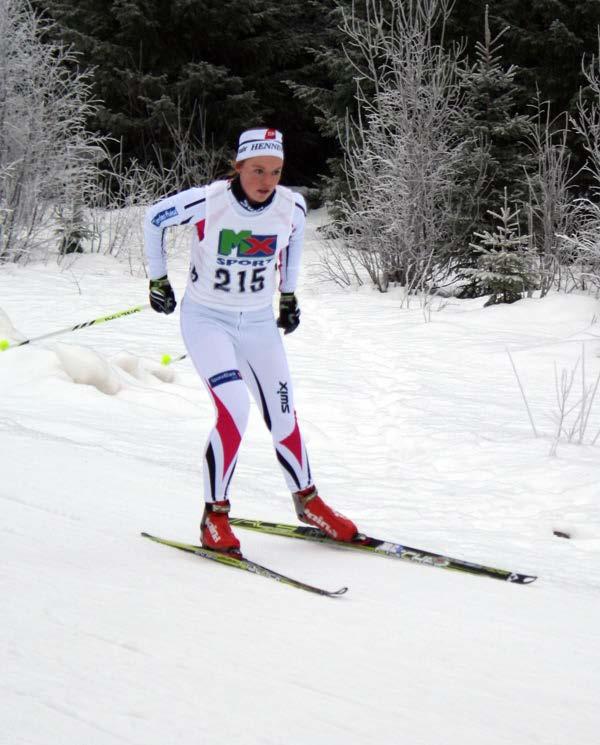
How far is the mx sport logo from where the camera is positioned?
4055mm

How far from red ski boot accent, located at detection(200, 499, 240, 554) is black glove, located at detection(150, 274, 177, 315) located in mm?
884

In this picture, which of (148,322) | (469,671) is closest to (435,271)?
(148,322)

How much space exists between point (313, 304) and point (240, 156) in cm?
1035

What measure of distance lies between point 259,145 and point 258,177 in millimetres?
139

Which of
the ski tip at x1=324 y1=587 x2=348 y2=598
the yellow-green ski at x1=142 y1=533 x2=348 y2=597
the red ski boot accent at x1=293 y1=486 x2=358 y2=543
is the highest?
the red ski boot accent at x1=293 y1=486 x2=358 y2=543

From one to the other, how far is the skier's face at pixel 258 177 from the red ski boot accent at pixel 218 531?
1316 mm

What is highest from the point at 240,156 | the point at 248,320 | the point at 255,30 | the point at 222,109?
the point at 255,30

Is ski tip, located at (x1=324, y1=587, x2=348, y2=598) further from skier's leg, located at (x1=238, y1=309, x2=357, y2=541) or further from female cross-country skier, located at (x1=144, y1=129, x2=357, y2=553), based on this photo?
skier's leg, located at (x1=238, y1=309, x2=357, y2=541)

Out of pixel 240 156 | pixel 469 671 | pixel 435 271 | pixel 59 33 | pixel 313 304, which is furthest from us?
pixel 59 33

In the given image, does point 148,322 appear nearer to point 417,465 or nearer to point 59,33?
point 417,465

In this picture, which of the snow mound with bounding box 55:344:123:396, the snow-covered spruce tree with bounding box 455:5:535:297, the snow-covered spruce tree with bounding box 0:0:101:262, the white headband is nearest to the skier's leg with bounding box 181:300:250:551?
the white headband

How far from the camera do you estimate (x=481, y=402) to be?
27.6 ft

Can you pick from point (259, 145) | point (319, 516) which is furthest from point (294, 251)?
point (319, 516)

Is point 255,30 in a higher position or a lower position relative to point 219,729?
higher
